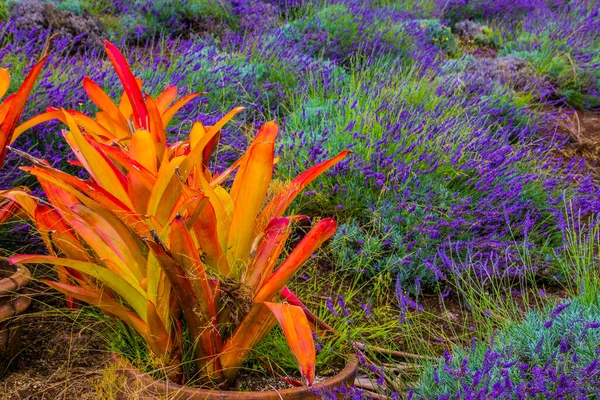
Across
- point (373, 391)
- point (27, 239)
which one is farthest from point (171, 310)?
point (27, 239)

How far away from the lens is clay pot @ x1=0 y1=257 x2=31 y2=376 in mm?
1566

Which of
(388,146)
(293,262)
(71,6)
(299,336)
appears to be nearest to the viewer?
(299,336)

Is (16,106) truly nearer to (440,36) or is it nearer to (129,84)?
(129,84)

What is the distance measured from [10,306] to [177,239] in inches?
25.0

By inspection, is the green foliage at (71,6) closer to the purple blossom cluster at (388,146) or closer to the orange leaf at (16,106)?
the purple blossom cluster at (388,146)

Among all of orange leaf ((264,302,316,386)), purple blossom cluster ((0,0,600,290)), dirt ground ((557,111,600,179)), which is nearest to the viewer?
orange leaf ((264,302,316,386))

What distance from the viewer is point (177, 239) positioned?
126cm

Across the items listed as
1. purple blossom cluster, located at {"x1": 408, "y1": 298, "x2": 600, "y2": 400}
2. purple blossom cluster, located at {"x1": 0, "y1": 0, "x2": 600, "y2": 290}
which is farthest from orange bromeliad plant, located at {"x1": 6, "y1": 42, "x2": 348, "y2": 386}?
purple blossom cluster, located at {"x1": 0, "y1": 0, "x2": 600, "y2": 290}

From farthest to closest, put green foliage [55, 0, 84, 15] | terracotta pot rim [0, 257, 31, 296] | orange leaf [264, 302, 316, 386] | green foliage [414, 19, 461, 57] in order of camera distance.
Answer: green foliage [414, 19, 461, 57]
green foliage [55, 0, 84, 15]
terracotta pot rim [0, 257, 31, 296]
orange leaf [264, 302, 316, 386]

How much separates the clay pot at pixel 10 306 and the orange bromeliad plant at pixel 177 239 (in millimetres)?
188

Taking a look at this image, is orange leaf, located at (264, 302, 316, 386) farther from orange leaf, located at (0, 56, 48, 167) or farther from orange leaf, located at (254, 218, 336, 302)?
orange leaf, located at (0, 56, 48, 167)

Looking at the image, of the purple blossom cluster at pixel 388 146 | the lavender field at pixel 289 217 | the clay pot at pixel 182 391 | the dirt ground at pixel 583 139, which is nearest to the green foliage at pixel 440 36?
the lavender field at pixel 289 217

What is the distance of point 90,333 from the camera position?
183 centimetres

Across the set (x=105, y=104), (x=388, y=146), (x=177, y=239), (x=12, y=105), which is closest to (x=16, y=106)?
(x=12, y=105)
